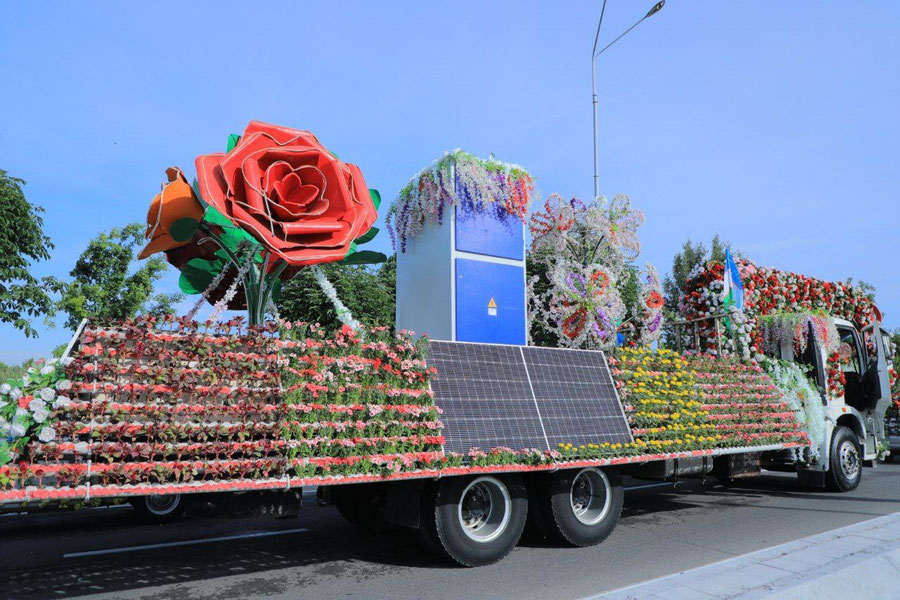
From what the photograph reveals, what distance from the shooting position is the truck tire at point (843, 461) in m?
10.1

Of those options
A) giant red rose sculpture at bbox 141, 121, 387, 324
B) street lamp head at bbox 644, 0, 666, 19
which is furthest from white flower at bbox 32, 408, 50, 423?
street lamp head at bbox 644, 0, 666, 19

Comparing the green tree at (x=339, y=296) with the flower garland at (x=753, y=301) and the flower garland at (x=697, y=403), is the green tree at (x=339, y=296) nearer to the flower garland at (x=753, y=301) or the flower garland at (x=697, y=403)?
the flower garland at (x=753, y=301)

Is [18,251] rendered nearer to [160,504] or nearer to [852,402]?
[160,504]

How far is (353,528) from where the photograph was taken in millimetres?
8250

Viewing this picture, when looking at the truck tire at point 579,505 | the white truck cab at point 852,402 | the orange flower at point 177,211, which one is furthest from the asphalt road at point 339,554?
→ the orange flower at point 177,211

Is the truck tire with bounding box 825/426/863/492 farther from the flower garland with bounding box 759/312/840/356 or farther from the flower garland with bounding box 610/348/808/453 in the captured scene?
the flower garland with bounding box 759/312/840/356

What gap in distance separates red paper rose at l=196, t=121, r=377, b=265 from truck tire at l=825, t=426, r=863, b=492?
326 inches

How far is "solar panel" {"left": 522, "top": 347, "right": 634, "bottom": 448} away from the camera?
6.83 meters

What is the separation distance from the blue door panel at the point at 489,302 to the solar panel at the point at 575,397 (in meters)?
1.39

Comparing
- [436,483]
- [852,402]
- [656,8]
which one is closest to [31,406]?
[436,483]

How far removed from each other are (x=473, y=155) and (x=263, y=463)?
5324mm

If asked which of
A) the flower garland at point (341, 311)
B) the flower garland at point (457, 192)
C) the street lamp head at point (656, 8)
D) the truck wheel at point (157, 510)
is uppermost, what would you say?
the street lamp head at point (656, 8)

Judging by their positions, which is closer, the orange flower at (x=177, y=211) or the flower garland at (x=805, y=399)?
the orange flower at (x=177, y=211)

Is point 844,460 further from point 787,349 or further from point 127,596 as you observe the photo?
point 127,596
